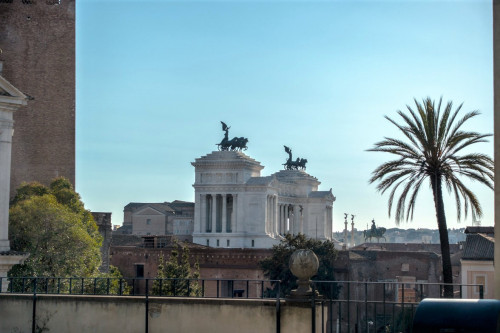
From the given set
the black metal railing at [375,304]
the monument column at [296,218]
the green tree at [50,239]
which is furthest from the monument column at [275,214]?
the green tree at [50,239]

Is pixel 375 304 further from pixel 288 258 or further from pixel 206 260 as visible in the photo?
pixel 206 260

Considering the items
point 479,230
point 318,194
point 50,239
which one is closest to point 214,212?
point 318,194

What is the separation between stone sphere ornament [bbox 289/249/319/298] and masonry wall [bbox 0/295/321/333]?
230 millimetres

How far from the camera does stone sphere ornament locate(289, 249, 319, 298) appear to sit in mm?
14812

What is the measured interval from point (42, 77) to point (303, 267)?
39.3 meters

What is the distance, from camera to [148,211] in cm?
11812

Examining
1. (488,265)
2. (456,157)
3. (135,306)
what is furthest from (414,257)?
(135,306)

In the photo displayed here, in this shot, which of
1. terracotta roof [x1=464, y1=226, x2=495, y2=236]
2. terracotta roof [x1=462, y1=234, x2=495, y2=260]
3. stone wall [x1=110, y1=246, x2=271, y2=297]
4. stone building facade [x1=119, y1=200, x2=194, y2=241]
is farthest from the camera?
stone building facade [x1=119, y1=200, x2=194, y2=241]

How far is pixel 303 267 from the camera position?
1484cm

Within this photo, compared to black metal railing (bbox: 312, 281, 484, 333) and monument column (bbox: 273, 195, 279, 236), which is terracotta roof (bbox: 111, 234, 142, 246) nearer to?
black metal railing (bbox: 312, 281, 484, 333)

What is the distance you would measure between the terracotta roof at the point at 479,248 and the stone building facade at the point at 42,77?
75.3 feet

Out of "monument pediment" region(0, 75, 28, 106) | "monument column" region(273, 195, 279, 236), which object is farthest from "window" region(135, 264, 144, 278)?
"monument pediment" region(0, 75, 28, 106)

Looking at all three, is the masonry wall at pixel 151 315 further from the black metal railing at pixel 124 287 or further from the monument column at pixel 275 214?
the monument column at pixel 275 214

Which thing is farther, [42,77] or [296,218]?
[296,218]
